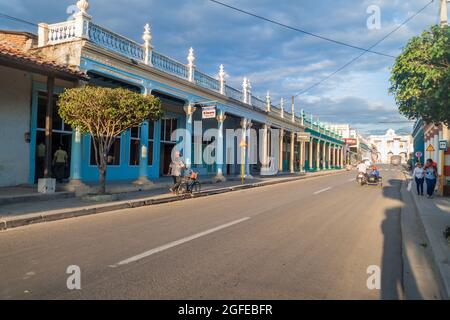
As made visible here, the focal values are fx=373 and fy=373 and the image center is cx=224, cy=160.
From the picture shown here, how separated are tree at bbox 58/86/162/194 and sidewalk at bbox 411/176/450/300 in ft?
30.4

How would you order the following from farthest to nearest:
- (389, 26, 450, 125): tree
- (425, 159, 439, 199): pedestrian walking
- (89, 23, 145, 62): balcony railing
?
(425, 159, 439, 199): pedestrian walking
(89, 23, 145, 62): balcony railing
(389, 26, 450, 125): tree

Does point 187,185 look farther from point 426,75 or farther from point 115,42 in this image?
point 426,75

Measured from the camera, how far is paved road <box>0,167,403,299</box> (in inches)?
181

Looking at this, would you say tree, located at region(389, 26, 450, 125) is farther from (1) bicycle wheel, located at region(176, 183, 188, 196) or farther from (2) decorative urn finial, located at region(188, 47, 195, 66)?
(2) decorative urn finial, located at region(188, 47, 195, 66)

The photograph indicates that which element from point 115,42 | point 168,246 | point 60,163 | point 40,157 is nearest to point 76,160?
point 60,163

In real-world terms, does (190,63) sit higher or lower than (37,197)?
higher

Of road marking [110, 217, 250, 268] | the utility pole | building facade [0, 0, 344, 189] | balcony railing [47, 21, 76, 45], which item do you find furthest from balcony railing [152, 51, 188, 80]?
the utility pole

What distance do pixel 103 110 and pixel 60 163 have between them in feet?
16.5

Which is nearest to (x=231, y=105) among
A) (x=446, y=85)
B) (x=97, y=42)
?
(x=97, y=42)

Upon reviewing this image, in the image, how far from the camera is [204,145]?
28859mm

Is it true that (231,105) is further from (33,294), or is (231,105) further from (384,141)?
(384,141)

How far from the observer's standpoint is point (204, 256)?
6.15 m

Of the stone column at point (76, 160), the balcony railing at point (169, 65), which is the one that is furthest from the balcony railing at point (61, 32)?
the balcony railing at point (169, 65)
